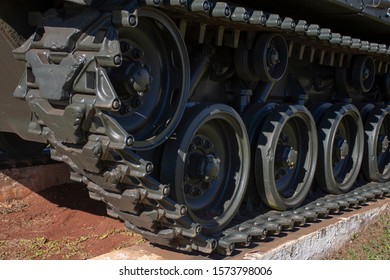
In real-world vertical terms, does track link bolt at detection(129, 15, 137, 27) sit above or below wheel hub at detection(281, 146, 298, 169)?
above

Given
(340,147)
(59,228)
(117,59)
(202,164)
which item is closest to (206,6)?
(117,59)

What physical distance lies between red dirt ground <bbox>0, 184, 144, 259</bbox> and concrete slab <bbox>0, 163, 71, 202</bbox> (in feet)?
0.21

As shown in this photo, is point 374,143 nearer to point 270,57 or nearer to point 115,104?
point 270,57

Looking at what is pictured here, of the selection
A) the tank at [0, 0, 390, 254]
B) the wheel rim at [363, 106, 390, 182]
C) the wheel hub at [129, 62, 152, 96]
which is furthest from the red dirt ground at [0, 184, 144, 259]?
the wheel rim at [363, 106, 390, 182]

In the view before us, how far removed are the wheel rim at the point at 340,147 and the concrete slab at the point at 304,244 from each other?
0.97ft

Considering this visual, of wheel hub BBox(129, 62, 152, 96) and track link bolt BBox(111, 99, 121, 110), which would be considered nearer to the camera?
track link bolt BBox(111, 99, 121, 110)

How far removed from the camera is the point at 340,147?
4832 millimetres

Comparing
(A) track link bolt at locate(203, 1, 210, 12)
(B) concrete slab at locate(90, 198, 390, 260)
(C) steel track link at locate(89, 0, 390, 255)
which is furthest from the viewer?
(B) concrete slab at locate(90, 198, 390, 260)

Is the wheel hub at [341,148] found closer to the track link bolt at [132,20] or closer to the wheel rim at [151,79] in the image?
the wheel rim at [151,79]

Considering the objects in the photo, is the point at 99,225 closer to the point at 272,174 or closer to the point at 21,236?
the point at 21,236

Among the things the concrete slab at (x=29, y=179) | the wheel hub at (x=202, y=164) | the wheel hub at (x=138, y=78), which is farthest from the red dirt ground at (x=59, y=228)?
the wheel hub at (x=138, y=78)

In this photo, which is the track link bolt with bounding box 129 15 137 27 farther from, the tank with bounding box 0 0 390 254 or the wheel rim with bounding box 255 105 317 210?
the wheel rim with bounding box 255 105 317 210

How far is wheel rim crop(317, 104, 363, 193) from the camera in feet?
15.0

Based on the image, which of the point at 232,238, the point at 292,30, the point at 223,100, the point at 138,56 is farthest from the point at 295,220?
the point at 138,56
